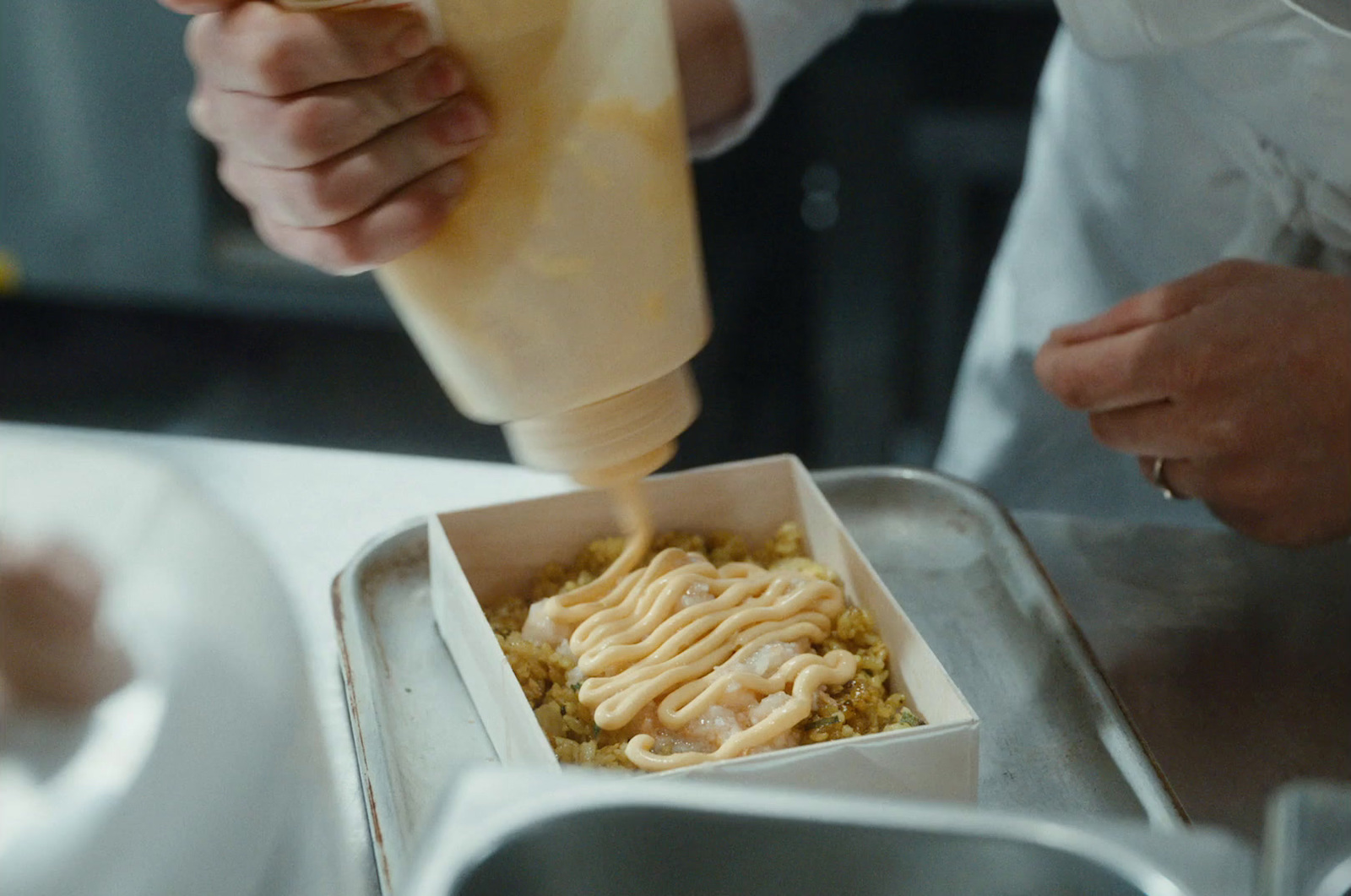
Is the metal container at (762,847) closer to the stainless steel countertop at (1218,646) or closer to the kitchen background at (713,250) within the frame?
the stainless steel countertop at (1218,646)

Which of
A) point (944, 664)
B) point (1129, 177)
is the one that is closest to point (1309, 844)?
point (944, 664)

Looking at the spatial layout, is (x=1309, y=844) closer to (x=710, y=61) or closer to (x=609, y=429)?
(x=609, y=429)

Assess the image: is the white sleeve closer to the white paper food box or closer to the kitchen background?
the white paper food box

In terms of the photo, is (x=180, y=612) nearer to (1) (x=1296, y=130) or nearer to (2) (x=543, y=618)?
(2) (x=543, y=618)

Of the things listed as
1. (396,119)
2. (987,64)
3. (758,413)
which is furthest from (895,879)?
(758,413)

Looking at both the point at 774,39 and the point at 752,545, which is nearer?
the point at 752,545

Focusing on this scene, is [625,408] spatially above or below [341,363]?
above
